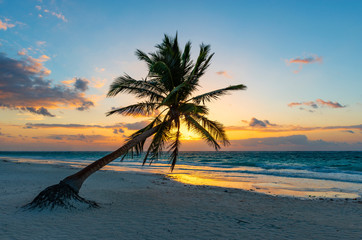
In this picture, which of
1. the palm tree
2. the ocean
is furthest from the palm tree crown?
the ocean

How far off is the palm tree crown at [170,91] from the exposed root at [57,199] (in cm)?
278

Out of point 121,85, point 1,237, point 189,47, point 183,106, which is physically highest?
point 189,47

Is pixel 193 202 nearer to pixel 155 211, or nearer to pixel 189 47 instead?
pixel 155 211

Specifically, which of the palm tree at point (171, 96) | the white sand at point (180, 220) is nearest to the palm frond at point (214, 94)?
the palm tree at point (171, 96)

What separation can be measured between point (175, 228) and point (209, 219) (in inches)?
55.6

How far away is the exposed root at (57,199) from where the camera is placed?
7.65m

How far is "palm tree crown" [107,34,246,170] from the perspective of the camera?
10008 millimetres

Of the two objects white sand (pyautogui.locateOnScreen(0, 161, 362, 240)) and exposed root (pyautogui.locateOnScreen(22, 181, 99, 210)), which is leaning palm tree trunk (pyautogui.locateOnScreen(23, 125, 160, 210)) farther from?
white sand (pyautogui.locateOnScreen(0, 161, 362, 240))

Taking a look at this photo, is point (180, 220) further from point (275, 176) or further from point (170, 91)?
point (275, 176)

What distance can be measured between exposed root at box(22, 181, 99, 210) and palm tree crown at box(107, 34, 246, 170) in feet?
9.11

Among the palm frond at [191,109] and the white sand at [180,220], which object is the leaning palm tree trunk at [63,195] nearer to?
the white sand at [180,220]

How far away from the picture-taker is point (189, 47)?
435 inches

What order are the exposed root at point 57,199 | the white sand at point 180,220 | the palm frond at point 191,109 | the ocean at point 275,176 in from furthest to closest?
the ocean at point 275,176 < the palm frond at point 191,109 < the exposed root at point 57,199 < the white sand at point 180,220

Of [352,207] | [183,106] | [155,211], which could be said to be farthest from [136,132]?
[352,207]
